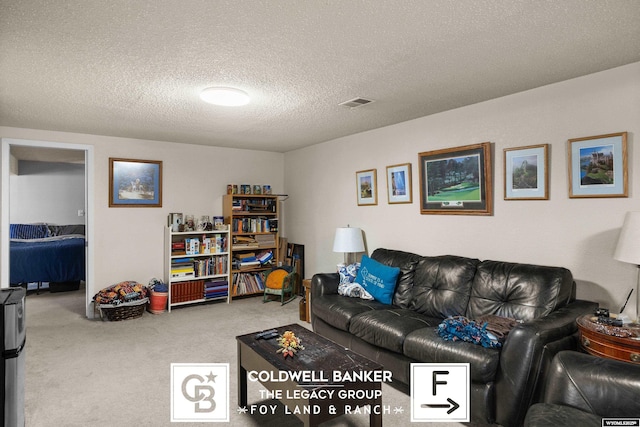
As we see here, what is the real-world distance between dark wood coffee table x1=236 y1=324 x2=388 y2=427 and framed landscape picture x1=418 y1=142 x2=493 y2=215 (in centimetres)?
194

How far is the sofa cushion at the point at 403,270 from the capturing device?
3.50 meters

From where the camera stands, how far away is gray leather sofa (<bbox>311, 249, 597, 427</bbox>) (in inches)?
83.7

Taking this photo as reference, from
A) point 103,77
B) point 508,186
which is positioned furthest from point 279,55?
point 508,186

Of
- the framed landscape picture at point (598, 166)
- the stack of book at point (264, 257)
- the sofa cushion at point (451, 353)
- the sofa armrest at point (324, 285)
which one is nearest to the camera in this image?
the sofa cushion at point (451, 353)

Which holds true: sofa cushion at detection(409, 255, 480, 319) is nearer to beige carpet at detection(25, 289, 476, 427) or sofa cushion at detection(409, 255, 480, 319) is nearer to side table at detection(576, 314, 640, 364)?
beige carpet at detection(25, 289, 476, 427)

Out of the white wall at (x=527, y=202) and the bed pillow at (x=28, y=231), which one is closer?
the white wall at (x=527, y=202)

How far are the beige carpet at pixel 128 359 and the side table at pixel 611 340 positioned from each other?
3.21 ft

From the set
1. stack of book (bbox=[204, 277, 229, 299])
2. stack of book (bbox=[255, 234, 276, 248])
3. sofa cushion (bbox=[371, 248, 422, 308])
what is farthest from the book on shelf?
sofa cushion (bbox=[371, 248, 422, 308])

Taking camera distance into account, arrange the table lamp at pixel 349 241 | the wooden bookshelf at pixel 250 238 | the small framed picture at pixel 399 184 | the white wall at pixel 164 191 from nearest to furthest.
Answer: the small framed picture at pixel 399 184 < the table lamp at pixel 349 241 < the white wall at pixel 164 191 < the wooden bookshelf at pixel 250 238

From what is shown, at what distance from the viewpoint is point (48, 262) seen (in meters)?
6.03

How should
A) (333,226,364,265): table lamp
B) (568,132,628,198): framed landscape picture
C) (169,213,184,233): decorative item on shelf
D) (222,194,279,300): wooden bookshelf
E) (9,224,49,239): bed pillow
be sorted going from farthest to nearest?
(9,224,49,239): bed pillow
(222,194,279,300): wooden bookshelf
(169,213,184,233): decorative item on shelf
(333,226,364,265): table lamp
(568,132,628,198): framed landscape picture

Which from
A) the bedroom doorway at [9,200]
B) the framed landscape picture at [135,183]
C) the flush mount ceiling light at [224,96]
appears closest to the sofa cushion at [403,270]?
the flush mount ceiling light at [224,96]

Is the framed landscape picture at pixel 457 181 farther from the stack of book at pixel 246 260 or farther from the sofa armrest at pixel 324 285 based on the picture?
the stack of book at pixel 246 260

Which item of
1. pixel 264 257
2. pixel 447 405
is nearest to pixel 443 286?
pixel 447 405
